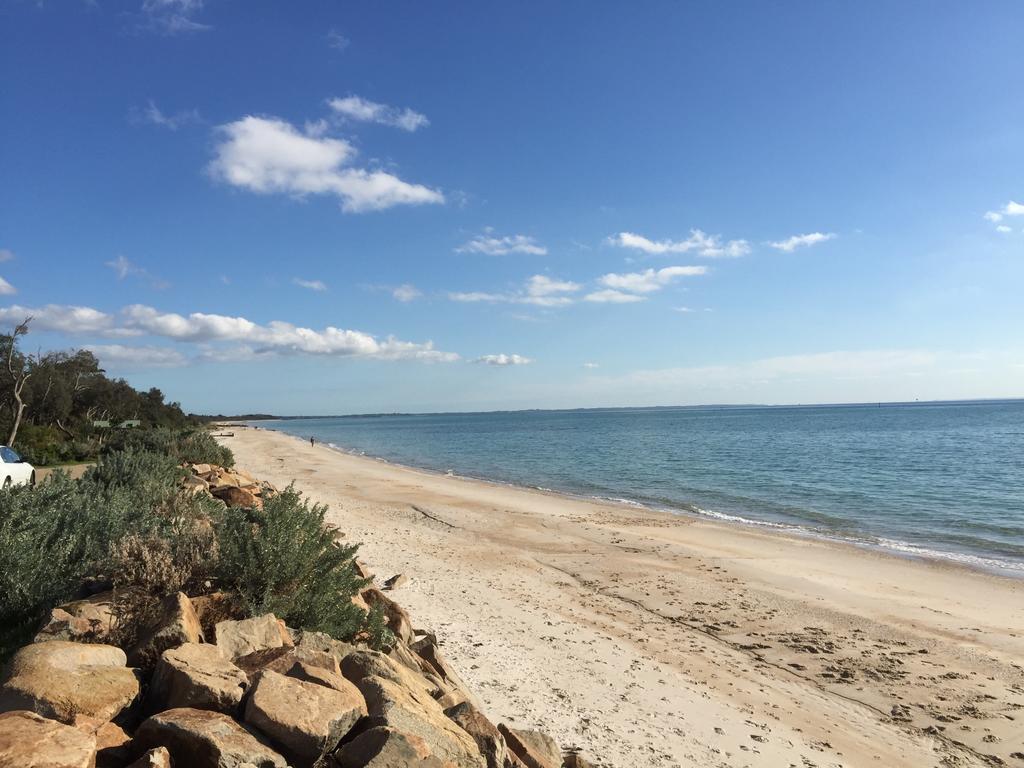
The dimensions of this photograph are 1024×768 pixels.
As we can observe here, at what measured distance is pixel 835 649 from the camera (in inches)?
374

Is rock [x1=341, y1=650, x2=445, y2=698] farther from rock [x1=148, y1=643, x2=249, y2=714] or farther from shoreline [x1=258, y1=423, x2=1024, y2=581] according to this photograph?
shoreline [x1=258, y1=423, x2=1024, y2=581]

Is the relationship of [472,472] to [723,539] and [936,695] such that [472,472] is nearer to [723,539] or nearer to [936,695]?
[723,539]

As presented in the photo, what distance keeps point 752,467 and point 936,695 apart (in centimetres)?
3114

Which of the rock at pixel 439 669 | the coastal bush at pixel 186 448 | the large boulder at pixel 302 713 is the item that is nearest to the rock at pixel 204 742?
the large boulder at pixel 302 713

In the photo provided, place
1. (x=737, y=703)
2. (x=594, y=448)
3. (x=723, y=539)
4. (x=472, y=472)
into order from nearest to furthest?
(x=737, y=703) → (x=723, y=539) → (x=472, y=472) → (x=594, y=448)

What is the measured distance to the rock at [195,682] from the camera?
3564 mm

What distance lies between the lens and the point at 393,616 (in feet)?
23.3

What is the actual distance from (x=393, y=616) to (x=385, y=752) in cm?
387

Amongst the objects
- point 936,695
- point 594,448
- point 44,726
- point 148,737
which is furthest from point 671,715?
point 594,448

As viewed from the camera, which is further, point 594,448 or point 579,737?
point 594,448

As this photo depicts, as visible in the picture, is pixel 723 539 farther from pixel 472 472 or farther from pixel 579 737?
pixel 472 472

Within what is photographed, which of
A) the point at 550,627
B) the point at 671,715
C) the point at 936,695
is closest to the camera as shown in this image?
the point at 671,715

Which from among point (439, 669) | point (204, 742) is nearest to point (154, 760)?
point (204, 742)

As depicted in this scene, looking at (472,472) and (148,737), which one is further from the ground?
(148,737)
